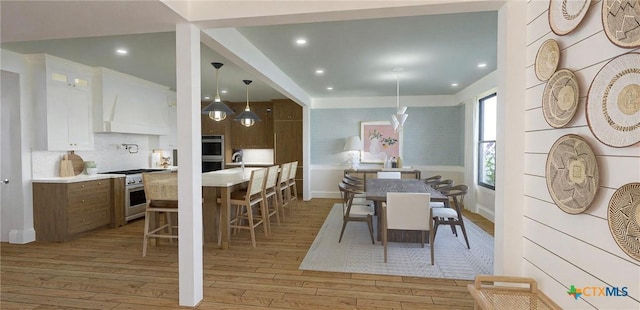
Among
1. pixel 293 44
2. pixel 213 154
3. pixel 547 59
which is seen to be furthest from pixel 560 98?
pixel 213 154

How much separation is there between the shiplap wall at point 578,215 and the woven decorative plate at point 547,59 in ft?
0.10

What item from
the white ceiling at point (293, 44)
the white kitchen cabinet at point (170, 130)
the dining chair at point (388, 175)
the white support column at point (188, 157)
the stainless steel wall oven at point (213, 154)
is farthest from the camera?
the stainless steel wall oven at point (213, 154)

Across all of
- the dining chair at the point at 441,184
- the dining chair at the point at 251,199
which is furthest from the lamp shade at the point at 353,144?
the dining chair at the point at 251,199

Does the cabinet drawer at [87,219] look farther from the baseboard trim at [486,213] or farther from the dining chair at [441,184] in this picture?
the baseboard trim at [486,213]

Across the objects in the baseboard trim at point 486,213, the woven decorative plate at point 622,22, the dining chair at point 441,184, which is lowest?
the baseboard trim at point 486,213

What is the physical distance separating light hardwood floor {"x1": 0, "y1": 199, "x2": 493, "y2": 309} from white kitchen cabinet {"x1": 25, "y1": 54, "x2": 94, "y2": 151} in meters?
1.48

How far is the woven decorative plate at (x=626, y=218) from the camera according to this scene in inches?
43.0

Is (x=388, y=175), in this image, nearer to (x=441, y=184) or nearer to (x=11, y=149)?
(x=441, y=184)

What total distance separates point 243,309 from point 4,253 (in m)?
3.46

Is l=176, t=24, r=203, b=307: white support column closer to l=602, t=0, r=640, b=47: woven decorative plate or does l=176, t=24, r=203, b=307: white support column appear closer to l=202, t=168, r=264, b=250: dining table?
l=202, t=168, r=264, b=250: dining table

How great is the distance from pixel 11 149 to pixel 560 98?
5945 millimetres

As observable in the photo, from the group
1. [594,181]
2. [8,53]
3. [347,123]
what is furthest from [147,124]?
[594,181]

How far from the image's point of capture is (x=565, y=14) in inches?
58.4

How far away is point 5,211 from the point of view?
400 centimetres
